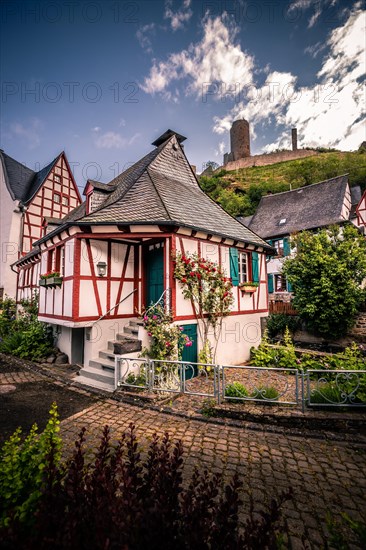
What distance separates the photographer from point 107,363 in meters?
→ 7.05

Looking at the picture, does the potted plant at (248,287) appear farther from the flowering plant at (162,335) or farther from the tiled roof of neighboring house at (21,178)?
the tiled roof of neighboring house at (21,178)

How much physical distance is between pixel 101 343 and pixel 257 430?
4.95m

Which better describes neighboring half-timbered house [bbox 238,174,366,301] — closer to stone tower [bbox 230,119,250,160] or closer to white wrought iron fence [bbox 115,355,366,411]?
white wrought iron fence [bbox 115,355,366,411]

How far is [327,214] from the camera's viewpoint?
66.6 feet

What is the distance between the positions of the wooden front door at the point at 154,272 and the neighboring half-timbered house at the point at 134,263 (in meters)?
0.03

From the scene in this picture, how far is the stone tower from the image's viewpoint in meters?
66.1

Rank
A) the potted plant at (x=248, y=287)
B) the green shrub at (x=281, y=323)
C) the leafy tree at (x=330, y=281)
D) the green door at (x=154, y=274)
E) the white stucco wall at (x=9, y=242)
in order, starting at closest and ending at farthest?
the green door at (x=154, y=274), the potted plant at (x=248, y=287), the leafy tree at (x=330, y=281), the green shrub at (x=281, y=323), the white stucco wall at (x=9, y=242)

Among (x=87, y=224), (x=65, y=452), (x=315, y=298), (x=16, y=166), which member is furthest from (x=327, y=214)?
(x=16, y=166)

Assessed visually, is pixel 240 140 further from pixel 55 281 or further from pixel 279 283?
pixel 55 281

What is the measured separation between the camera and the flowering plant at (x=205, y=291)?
7351 millimetres

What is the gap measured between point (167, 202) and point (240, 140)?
6876 cm

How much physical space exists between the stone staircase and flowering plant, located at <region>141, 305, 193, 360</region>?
378 mm

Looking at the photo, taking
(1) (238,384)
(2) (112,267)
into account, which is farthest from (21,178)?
(1) (238,384)

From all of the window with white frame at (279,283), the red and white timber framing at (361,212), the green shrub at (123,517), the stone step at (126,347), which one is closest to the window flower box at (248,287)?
the stone step at (126,347)
